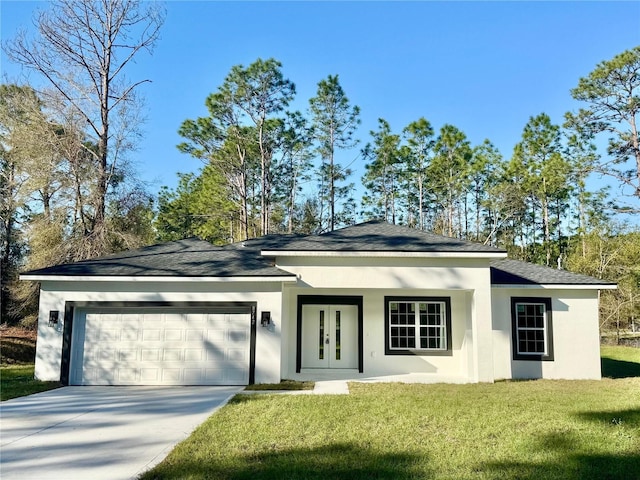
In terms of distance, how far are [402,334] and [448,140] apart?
71.5ft

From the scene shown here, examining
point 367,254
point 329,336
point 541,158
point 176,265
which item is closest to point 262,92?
point 176,265

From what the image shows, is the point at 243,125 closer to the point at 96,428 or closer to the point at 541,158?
the point at 541,158

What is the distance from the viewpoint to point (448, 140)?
3081cm

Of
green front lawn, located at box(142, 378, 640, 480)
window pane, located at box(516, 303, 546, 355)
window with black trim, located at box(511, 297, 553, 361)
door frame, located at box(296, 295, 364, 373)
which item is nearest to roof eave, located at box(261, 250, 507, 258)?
door frame, located at box(296, 295, 364, 373)

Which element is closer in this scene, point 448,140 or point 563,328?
point 563,328

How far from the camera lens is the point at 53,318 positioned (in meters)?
10.6

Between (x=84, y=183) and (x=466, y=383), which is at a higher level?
(x=84, y=183)

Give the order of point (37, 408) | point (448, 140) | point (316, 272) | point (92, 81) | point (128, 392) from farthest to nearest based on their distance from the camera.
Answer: point (448, 140) < point (92, 81) < point (316, 272) < point (128, 392) < point (37, 408)

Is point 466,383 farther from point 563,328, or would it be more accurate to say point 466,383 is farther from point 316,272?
point 316,272

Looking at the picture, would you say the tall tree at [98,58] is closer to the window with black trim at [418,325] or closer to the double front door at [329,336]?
the double front door at [329,336]

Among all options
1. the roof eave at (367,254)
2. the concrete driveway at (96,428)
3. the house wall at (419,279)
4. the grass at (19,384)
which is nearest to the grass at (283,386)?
the concrete driveway at (96,428)

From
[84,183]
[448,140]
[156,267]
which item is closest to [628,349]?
[448,140]

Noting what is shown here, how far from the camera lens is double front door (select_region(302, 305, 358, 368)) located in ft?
41.5

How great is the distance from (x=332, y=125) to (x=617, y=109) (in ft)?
53.7
